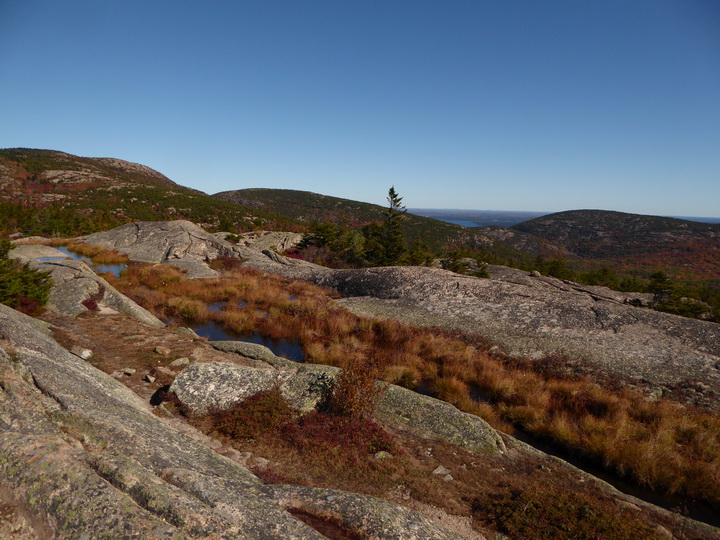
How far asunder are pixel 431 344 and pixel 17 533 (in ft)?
45.9

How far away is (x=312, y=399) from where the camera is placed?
822 centimetres

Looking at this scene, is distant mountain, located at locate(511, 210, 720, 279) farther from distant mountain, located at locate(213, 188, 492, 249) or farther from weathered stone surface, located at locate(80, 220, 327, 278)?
weathered stone surface, located at locate(80, 220, 327, 278)

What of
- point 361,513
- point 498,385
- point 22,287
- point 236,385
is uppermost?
point 22,287

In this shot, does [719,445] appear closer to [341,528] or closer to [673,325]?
[673,325]

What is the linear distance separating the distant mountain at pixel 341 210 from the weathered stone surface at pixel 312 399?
10405 centimetres

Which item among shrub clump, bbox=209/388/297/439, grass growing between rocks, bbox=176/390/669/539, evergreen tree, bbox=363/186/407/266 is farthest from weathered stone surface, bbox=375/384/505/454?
evergreen tree, bbox=363/186/407/266

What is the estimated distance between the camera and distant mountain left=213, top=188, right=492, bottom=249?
127750mm

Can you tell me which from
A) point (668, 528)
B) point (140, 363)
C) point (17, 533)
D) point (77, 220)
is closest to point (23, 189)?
point (77, 220)

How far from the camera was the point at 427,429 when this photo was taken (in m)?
8.10

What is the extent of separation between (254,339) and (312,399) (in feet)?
29.4

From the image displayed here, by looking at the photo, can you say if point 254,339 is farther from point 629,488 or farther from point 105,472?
point 629,488

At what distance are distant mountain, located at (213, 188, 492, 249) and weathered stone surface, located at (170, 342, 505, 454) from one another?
10405 centimetres

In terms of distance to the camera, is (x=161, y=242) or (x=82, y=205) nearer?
(x=161, y=242)

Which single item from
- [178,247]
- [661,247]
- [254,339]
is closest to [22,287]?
[254,339]
